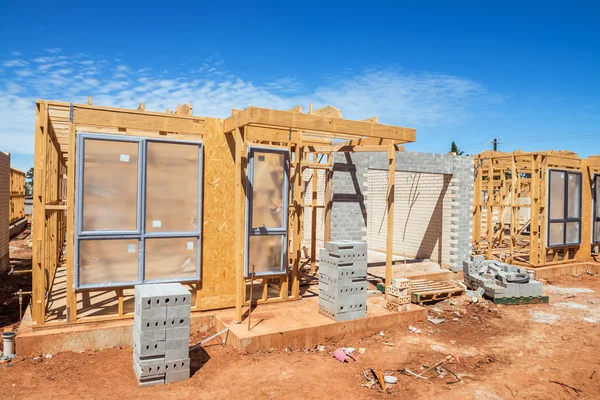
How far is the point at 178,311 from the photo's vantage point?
6289 millimetres

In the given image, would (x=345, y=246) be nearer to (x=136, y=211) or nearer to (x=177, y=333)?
(x=177, y=333)

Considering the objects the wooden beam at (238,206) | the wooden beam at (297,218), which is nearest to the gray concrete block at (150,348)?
the wooden beam at (238,206)

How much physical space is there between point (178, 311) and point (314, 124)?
4128 millimetres

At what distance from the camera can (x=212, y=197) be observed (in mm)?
8578

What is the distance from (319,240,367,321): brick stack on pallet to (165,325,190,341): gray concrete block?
3.04 meters

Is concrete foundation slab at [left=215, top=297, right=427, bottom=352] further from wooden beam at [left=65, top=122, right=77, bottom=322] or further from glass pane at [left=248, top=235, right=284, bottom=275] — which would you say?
wooden beam at [left=65, top=122, right=77, bottom=322]

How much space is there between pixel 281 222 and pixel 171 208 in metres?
2.39

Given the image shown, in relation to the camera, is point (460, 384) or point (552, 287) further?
point (552, 287)

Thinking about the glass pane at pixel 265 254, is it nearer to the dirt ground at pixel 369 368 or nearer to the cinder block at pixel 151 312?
the dirt ground at pixel 369 368

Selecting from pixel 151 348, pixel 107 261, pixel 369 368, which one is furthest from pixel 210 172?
pixel 369 368

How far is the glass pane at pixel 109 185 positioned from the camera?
294 inches

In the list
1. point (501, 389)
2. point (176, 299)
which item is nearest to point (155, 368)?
point (176, 299)

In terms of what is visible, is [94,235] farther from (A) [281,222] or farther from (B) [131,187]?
(A) [281,222]

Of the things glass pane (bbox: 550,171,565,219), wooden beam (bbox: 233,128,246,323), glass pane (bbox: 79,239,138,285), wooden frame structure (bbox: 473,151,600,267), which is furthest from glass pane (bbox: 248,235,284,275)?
glass pane (bbox: 550,171,565,219)
